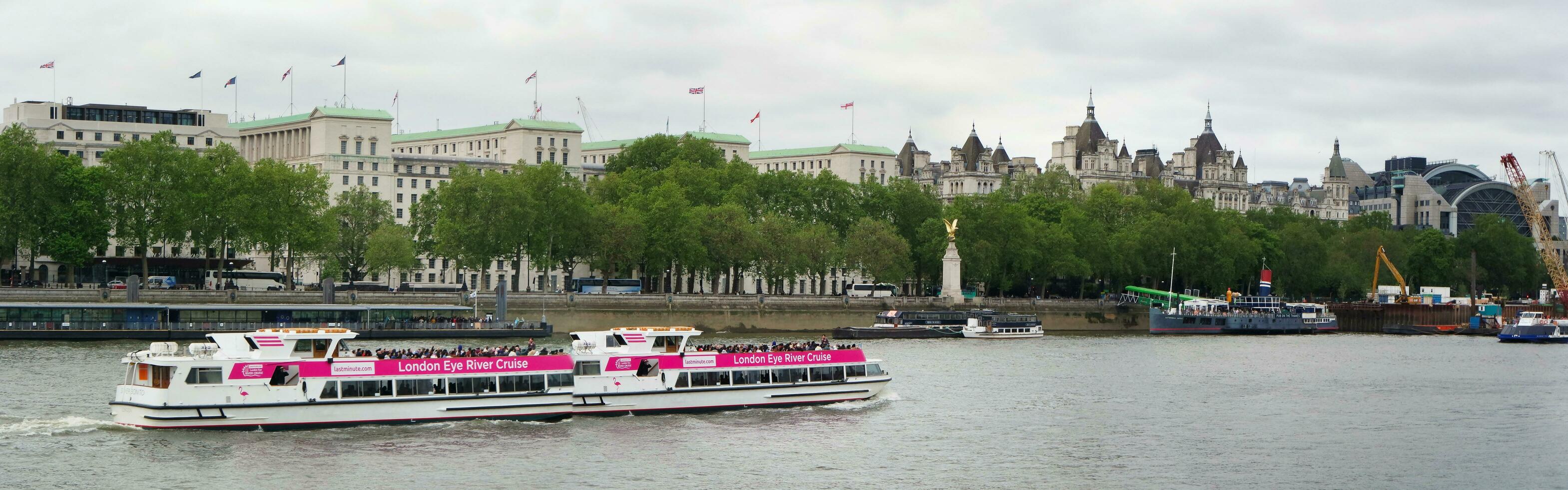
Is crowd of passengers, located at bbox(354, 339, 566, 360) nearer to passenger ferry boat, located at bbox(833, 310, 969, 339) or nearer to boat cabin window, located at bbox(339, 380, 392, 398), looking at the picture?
boat cabin window, located at bbox(339, 380, 392, 398)

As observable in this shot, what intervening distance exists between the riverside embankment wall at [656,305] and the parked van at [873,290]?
8427 mm

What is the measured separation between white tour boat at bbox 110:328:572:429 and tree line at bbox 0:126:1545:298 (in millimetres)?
67285

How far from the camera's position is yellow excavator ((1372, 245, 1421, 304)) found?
16700 cm

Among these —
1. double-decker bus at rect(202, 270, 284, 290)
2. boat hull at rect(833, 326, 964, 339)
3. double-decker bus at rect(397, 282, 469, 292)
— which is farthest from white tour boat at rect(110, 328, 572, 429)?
double-decker bus at rect(202, 270, 284, 290)

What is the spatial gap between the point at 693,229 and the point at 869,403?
228ft

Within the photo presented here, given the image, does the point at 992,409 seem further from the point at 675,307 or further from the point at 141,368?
the point at 675,307

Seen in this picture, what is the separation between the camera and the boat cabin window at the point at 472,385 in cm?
5947

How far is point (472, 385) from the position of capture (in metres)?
59.8

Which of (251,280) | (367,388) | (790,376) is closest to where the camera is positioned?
(367,388)

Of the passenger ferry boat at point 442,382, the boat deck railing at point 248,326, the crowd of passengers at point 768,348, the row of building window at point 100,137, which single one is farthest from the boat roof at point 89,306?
the row of building window at point 100,137

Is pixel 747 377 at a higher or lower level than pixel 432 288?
lower

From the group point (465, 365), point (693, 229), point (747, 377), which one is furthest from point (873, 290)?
point (465, 365)

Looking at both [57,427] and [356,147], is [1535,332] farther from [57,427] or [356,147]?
[57,427]

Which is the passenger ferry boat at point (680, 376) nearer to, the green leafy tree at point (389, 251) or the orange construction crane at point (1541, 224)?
the green leafy tree at point (389, 251)
